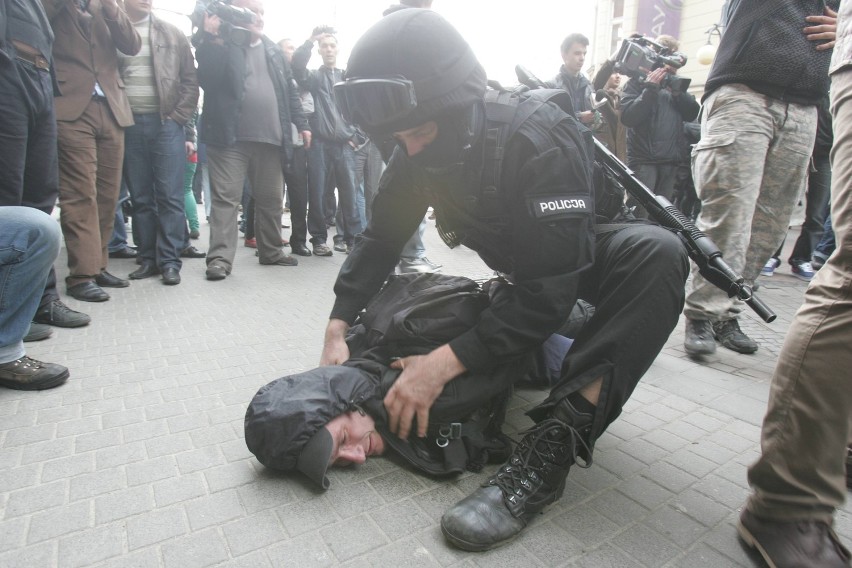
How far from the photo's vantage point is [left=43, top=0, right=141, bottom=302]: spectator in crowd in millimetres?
3145

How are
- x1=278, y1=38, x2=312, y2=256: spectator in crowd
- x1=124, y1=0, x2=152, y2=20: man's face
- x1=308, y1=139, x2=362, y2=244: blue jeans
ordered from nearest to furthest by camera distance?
1. x1=124, y1=0, x2=152, y2=20: man's face
2. x1=278, y1=38, x2=312, y2=256: spectator in crowd
3. x1=308, y1=139, x2=362, y2=244: blue jeans

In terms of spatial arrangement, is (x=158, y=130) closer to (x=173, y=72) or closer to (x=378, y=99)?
(x=173, y=72)

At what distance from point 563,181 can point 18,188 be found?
2.45 m

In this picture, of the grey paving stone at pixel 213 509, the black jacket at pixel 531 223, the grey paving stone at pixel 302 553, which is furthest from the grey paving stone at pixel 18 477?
the black jacket at pixel 531 223

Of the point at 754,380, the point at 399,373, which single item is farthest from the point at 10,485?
the point at 754,380

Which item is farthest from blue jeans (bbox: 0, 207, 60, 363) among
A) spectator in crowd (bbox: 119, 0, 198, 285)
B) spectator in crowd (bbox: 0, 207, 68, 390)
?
spectator in crowd (bbox: 119, 0, 198, 285)

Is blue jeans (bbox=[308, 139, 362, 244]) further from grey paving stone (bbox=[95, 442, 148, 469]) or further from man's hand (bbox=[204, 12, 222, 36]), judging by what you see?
grey paving stone (bbox=[95, 442, 148, 469])

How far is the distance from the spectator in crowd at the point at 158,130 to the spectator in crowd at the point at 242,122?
17cm

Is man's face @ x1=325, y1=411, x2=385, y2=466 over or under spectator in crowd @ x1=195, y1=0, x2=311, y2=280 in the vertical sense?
under

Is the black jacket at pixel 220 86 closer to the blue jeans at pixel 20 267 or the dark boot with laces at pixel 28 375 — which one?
the blue jeans at pixel 20 267

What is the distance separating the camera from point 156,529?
1273 millimetres

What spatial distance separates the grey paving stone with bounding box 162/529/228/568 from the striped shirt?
3408mm

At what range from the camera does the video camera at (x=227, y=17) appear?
376cm

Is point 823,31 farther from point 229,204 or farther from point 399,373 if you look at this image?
point 229,204
